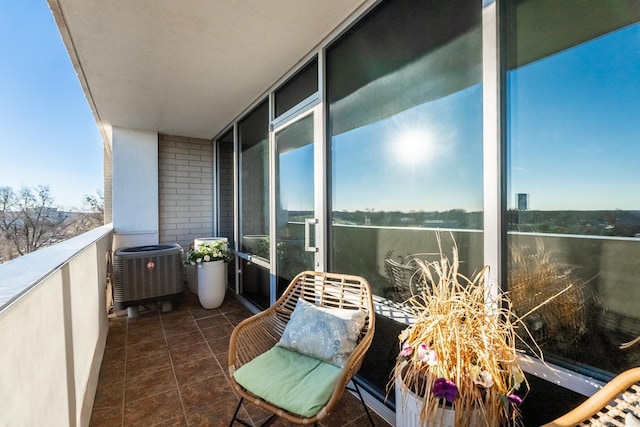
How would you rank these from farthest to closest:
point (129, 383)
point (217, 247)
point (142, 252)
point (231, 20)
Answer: point (217, 247)
point (142, 252)
point (129, 383)
point (231, 20)

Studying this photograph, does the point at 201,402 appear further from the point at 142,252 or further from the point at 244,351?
the point at 142,252

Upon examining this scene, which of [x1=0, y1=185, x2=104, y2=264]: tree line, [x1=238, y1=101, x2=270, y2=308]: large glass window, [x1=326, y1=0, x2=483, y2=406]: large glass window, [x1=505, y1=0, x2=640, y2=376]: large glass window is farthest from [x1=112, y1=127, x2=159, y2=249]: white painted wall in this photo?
[x1=505, y1=0, x2=640, y2=376]: large glass window

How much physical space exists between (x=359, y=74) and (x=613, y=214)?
1.59m

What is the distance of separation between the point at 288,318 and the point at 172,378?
114 cm

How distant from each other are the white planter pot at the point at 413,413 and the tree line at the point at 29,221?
219cm

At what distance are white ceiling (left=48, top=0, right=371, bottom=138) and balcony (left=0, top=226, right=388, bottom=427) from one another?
1499 mm

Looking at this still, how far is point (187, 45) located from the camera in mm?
2160

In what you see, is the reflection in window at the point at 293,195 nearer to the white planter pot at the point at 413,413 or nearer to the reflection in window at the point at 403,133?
the reflection in window at the point at 403,133

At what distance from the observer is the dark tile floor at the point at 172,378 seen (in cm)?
180

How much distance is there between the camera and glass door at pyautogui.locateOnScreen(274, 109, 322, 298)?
7.75ft

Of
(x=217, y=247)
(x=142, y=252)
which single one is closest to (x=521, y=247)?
(x=217, y=247)

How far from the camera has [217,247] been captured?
3.79m

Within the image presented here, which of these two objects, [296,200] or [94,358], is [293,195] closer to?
[296,200]

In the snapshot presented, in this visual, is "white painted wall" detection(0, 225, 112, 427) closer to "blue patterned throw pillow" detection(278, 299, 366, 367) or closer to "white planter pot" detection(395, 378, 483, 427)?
"blue patterned throw pillow" detection(278, 299, 366, 367)
